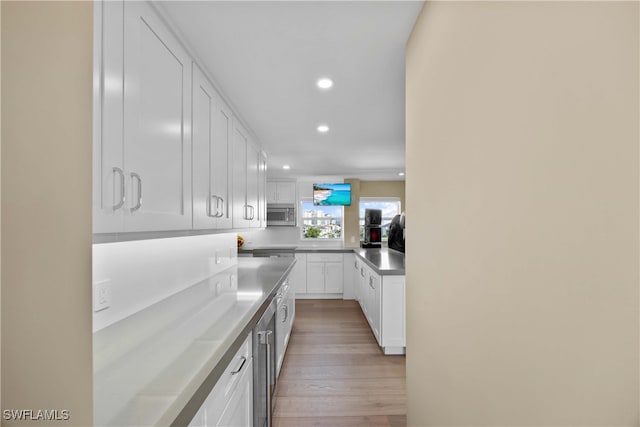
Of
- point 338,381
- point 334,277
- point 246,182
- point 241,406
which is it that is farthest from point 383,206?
point 241,406

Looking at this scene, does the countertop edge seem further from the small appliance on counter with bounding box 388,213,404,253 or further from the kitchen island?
the small appliance on counter with bounding box 388,213,404,253

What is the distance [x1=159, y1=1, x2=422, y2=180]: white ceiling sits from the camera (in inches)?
53.8

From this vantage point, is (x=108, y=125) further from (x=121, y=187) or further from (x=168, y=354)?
(x=168, y=354)

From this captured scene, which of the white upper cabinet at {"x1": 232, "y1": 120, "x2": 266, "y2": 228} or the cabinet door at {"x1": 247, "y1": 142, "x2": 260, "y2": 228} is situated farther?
the cabinet door at {"x1": 247, "y1": 142, "x2": 260, "y2": 228}

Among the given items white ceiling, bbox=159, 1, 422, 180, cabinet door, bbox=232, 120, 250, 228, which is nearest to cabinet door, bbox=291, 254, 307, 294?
white ceiling, bbox=159, 1, 422, 180

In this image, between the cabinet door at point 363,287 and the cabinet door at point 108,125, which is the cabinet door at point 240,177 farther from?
the cabinet door at point 363,287

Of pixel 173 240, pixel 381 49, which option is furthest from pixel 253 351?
pixel 381 49

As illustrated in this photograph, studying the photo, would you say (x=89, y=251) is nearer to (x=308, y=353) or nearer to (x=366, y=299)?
(x=308, y=353)

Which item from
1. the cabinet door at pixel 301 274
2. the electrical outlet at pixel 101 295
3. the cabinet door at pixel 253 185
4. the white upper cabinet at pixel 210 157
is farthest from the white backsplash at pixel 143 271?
the cabinet door at pixel 301 274

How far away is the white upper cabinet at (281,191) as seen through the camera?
614 centimetres

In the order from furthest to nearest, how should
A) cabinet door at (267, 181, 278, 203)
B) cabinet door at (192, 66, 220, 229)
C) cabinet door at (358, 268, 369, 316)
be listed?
cabinet door at (267, 181, 278, 203)
cabinet door at (358, 268, 369, 316)
cabinet door at (192, 66, 220, 229)

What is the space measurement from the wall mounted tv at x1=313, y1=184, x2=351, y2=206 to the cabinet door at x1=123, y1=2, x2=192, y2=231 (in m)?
4.52

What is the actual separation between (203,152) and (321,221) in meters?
4.61

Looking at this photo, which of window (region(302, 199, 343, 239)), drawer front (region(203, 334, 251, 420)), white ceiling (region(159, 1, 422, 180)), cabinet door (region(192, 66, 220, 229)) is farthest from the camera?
window (region(302, 199, 343, 239))
